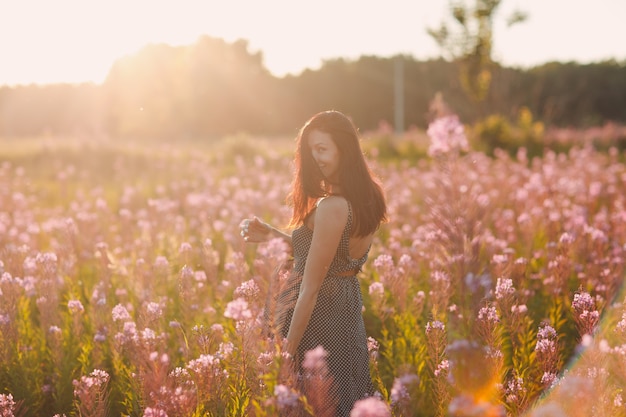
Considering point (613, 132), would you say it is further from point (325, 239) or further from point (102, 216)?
point (325, 239)

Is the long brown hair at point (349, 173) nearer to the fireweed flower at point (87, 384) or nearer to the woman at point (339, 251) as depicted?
the woman at point (339, 251)

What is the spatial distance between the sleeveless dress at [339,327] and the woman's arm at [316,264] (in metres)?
0.12

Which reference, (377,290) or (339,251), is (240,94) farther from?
(339,251)

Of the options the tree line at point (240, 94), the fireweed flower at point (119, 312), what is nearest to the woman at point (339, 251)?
the fireweed flower at point (119, 312)

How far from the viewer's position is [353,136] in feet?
9.99

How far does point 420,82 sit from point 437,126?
39.4m

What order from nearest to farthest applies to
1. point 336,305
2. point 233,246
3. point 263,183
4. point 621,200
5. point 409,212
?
point 336,305, point 233,246, point 621,200, point 409,212, point 263,183

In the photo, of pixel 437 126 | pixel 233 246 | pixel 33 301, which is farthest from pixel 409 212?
pixel 33 301

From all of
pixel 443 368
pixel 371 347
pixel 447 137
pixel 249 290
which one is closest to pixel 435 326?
pixel 443 368

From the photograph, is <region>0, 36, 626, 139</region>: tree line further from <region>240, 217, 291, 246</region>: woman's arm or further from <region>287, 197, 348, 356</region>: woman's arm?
<region>287, 197, 348, 356</region>: woman's arm

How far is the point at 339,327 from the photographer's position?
9.87ft

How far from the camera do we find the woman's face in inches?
119

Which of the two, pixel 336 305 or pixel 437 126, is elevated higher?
pixel 437 126

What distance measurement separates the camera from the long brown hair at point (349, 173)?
9.87ft
